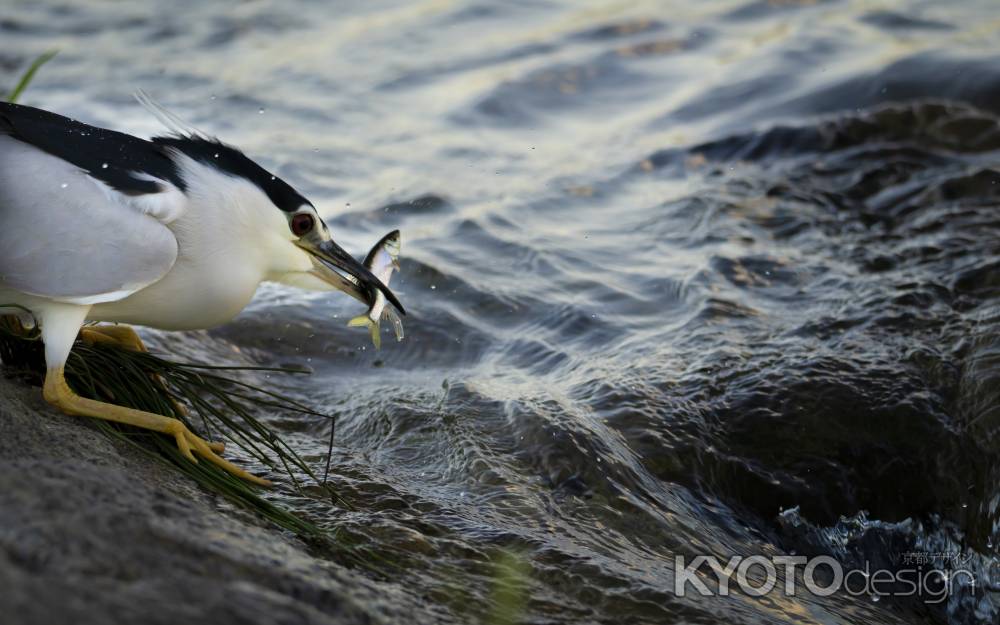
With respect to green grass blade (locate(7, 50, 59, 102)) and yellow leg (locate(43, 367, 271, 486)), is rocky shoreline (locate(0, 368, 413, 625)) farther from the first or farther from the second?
green grass blade (locate(7, 50, 59, 102))

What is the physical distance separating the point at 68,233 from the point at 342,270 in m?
0.80

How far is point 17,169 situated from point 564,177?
4145 millimetres

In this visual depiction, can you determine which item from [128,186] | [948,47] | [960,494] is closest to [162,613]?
[128,186]

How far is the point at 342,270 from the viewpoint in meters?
3.35

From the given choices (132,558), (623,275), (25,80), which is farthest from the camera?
(623,275)

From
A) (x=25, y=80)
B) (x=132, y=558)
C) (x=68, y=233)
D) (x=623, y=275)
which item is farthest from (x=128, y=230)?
(x=623, y=275)

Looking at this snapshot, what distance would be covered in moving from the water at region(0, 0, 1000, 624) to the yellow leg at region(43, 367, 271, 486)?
0.27m

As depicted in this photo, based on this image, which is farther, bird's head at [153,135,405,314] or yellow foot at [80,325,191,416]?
yellow foot at [80,325,191,416]

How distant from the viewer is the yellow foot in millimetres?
3248

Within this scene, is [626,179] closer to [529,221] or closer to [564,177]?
[564,177]

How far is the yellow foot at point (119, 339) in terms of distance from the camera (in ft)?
10.7

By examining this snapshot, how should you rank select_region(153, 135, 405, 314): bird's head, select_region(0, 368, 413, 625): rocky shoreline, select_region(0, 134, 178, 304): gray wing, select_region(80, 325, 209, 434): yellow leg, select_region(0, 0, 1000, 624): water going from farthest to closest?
1. select_region(0, 0, 1000, 624): water
2. select_region(80, 325, 209, 434): yellow leg
3. select_region(153, 135, 405, 314): bird's head
4. select_region(0, 134, 178, 304): gray wing
5. select_region(0, 368, 413, 625): rocky shoreline

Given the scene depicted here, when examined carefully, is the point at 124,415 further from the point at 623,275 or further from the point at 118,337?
the point at 623,275

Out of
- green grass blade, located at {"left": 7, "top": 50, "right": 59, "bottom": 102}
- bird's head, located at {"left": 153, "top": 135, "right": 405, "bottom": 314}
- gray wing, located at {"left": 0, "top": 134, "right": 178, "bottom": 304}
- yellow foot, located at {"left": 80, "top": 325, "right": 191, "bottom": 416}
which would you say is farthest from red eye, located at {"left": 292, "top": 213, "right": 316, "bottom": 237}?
green grass blade, located at {"left": 7, "top": 50, "right": 59, "bottom": 102}
